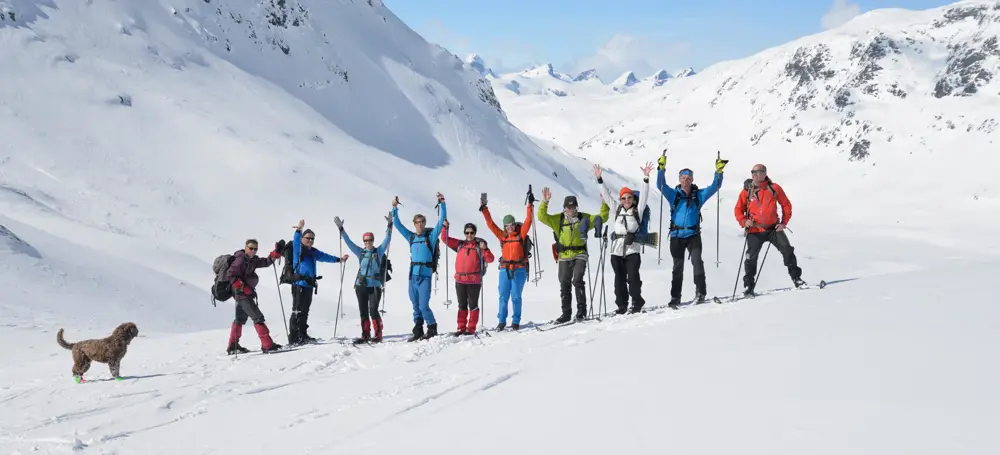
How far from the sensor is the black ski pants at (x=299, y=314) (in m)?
11.8

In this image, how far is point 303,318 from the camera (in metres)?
11.9

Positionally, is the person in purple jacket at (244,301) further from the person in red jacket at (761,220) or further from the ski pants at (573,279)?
the person in red jacket at (761,220)

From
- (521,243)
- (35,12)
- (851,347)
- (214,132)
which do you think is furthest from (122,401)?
Answer: (35,12)

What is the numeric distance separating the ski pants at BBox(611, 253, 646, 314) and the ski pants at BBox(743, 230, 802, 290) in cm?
180

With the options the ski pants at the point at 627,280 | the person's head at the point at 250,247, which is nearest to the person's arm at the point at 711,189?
the ski pants at the point at 627,280

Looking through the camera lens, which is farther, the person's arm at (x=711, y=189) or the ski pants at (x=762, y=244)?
the person's arm at (x=711, y=189)

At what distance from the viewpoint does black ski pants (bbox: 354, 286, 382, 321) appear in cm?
1147

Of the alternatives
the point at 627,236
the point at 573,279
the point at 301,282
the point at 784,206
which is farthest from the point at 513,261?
the point at 784,206

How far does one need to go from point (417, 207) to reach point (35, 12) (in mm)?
25883

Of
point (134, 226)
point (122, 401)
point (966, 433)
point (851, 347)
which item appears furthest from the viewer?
point (134, 226)

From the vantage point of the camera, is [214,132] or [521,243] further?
[214,132]

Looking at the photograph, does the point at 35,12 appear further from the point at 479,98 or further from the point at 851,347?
the point at 851,347

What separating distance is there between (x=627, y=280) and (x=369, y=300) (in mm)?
4620

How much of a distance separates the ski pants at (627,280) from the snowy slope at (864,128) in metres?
54.1
